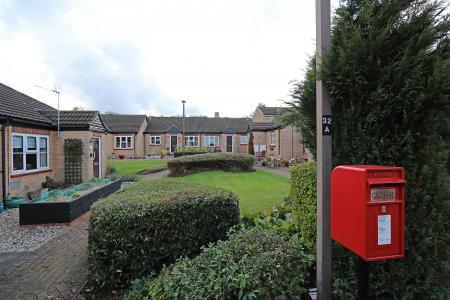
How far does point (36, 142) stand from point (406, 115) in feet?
46.6

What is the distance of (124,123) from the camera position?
142 ft

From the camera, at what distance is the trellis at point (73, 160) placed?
1448 cm

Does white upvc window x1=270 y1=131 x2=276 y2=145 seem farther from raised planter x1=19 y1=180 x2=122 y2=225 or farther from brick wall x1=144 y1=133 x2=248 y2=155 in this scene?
raised planter x1=19 y1=180 x2=122 y2=225

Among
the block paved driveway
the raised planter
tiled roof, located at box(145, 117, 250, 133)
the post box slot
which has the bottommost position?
the block paved driveway

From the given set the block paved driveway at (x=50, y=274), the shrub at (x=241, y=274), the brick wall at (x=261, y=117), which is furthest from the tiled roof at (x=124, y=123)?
the shrub at (x=241, y=274)

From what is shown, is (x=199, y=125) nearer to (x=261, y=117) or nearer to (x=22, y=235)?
(x=261, y=117)

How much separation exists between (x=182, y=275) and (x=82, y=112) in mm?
14342

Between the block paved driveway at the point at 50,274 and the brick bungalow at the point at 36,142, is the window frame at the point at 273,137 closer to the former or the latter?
the brick bungalow at the point at 36,142

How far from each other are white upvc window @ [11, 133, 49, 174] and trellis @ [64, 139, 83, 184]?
0.86m

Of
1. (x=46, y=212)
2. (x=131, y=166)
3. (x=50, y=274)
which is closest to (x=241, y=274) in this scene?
(x=50, y=274)

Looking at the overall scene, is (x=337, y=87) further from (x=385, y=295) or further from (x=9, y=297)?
(x=9, y=297)

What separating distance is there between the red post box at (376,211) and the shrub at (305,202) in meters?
1.59

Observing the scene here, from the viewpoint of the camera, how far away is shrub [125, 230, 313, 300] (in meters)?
2.63

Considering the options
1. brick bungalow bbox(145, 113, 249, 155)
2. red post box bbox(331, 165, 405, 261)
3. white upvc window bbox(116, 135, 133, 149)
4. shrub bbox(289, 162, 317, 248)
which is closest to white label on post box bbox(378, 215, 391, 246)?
red post box bbox(331, 165, 405, 261)
